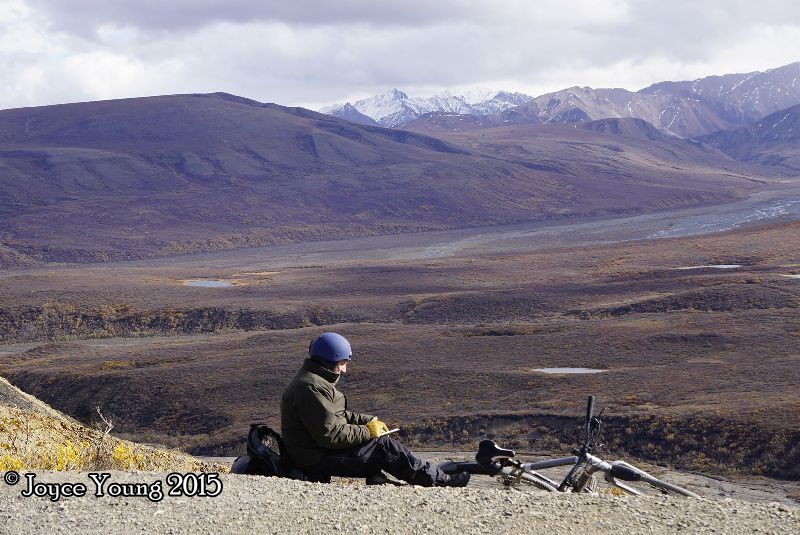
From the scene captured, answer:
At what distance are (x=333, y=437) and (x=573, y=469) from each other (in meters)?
2.02

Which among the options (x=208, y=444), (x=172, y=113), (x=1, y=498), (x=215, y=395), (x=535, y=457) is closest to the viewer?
(x=1, y=498)

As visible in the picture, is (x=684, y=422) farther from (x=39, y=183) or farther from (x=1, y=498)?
(x=39, y=183)

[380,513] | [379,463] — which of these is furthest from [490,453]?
[380,513]

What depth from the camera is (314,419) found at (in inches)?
324

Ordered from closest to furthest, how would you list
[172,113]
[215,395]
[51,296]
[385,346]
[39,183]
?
1. [215,395]
2. [385,346]
3. [51,296]
4. [39,183]
5. [172,113]

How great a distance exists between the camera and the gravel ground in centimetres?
716

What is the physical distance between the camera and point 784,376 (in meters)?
28.6

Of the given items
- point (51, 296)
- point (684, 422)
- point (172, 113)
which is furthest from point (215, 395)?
point (172, 113)

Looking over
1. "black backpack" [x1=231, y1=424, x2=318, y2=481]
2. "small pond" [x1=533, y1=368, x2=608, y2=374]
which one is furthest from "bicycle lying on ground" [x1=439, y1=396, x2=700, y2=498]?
"small pond" [x1=533, y1=368, x2=608, y2=374]

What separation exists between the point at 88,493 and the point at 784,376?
24675 mm

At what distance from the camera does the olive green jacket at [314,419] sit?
8242 mm

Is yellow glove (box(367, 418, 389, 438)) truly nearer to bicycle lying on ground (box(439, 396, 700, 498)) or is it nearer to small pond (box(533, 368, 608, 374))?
bicycle lying on ground (box(439, 396, 700, 498))

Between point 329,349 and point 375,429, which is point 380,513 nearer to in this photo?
point 375,429

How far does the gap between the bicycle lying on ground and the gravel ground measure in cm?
19
